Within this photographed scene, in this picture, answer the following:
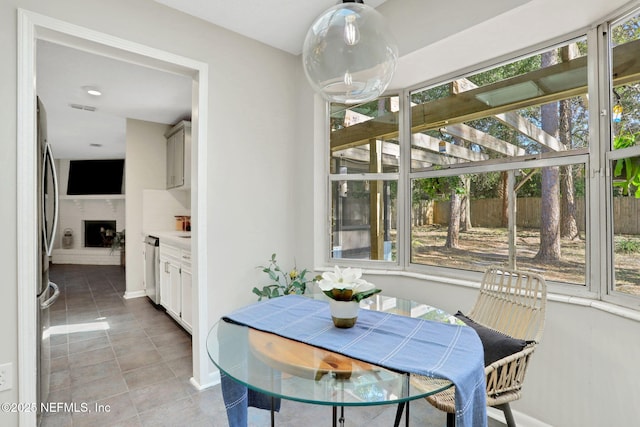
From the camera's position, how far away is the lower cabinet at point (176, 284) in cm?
317

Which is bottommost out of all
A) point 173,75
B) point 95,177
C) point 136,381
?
point 136,381

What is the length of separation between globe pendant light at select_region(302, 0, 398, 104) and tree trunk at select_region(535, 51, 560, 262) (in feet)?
4.21

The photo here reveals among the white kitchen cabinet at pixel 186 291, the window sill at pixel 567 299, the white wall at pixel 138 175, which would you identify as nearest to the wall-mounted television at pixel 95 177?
the white wall at pixel 138 175

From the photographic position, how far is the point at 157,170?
16.0 feet

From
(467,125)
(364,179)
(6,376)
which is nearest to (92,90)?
(6,376)

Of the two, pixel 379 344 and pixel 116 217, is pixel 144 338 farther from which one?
pixel 116 217

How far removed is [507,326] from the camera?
1705mm

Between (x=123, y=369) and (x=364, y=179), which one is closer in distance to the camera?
(x=123, y=369)

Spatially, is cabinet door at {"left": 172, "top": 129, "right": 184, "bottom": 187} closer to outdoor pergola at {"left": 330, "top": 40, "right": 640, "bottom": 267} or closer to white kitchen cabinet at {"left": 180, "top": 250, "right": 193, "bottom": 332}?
white kitchen cabinet at {"left": 180, "top": 250, "right": 193, "bottom": 332}

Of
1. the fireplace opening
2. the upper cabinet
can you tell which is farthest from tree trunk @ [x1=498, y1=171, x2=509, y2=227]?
the fireplace opening

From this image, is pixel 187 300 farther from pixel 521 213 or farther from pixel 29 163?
pixel 521 213

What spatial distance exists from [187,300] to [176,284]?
36 centimetres

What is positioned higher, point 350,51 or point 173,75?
point 173,75

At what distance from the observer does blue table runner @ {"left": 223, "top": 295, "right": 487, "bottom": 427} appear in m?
0.99
